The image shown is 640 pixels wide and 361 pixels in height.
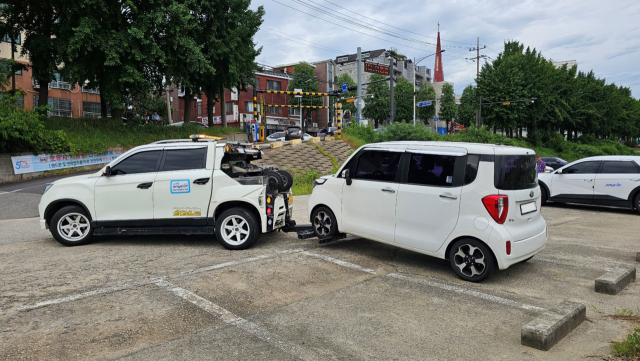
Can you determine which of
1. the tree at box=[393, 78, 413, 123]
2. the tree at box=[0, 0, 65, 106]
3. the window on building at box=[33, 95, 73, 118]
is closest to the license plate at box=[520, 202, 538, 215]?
the tree at box=[0, 0, 65, 106]

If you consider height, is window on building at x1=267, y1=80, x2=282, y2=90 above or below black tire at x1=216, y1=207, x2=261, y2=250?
above

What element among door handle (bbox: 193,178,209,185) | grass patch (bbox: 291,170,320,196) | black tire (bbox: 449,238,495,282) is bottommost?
black tire (bbox: 449,238,495,282)

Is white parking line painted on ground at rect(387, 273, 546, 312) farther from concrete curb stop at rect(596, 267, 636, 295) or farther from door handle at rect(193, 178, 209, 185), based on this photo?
door handle at rect(193, 178, 209, 185)

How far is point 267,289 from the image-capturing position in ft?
16.8

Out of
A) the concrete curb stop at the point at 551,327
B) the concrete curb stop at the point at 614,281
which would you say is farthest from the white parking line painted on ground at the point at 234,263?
the concrete curb stop at the point at 614,281

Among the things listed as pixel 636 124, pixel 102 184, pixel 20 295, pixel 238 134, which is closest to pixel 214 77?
pixel 238 134

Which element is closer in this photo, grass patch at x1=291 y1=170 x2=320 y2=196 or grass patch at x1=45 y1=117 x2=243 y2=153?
grass patch at x1=291 y1=170 x2=320 y2=196

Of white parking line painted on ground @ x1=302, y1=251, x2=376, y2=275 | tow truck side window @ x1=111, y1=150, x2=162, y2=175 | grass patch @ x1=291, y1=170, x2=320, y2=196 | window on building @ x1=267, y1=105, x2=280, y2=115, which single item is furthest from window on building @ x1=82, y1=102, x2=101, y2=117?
white parking line painted on ground @ x1=302, y1=251, x2=376, y2=275

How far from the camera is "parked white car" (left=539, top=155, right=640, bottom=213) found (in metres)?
11.8

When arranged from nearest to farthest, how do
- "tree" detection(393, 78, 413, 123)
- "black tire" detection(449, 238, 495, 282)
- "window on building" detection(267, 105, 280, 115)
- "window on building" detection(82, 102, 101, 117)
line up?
"black tire" detection(449, 238, 495, 282) → "window on building" detection(82, 102, 101, 117) → "window on building" detection(267, 105, 280, 115) → "tree" detection(393, 78, 413, 123)

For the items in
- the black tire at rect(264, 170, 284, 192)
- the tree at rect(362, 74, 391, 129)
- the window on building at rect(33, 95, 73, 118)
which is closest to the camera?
the black tire at rect(264, 170, 284, 192)

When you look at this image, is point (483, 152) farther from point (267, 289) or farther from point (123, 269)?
point (123, 269)

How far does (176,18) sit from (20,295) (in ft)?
67.8

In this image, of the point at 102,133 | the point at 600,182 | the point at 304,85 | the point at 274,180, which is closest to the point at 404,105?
the point at 304,85
